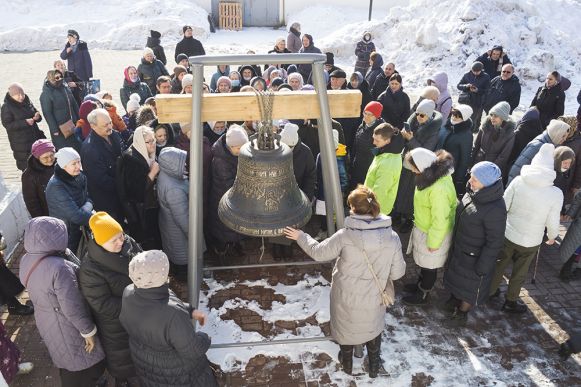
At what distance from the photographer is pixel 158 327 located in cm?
307

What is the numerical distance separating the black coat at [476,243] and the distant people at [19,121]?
647 cm

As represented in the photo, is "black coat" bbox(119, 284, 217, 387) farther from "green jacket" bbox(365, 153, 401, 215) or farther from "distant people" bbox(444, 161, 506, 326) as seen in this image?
"green jacket" bbox(365, 153, 401, 215)

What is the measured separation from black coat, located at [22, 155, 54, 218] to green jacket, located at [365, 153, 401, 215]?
3728mm

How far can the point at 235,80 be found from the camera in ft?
28.5

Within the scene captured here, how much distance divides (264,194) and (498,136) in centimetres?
471

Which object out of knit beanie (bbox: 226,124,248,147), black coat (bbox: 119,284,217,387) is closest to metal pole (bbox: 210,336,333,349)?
black coat (bbox: 119,284,217,387)

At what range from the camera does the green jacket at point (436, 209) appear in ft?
14.9

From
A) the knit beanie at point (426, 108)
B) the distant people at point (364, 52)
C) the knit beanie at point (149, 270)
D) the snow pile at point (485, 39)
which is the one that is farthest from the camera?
the snow pile at point (485, 39)

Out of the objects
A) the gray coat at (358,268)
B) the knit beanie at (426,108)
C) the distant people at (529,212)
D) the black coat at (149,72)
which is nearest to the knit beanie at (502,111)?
the knit beanie at (426,108)

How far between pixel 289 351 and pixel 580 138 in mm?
4894

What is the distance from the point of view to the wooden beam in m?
3.66


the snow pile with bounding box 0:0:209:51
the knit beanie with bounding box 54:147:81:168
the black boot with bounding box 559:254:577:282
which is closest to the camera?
the knit beanie with bounding box 54:147:81:168

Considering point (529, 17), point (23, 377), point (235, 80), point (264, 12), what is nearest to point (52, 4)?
point (264, 12)

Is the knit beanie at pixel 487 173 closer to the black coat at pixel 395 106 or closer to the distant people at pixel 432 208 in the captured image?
the distant people at pixel 432 208
